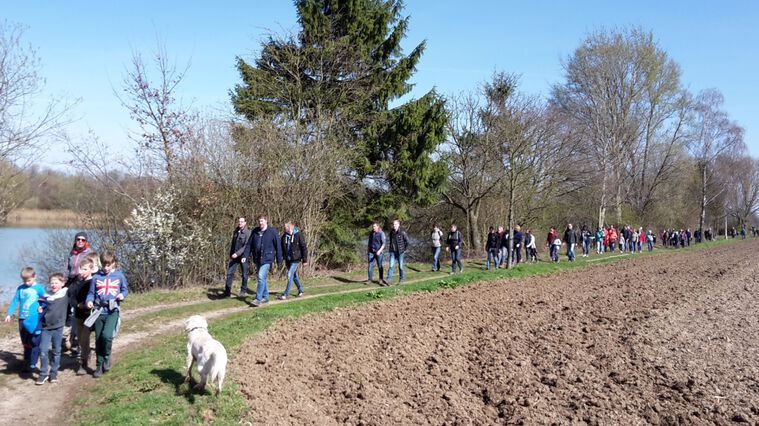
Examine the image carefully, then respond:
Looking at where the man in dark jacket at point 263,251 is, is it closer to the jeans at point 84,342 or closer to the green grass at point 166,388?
the green grass at point 166,388

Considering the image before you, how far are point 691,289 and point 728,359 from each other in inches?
336

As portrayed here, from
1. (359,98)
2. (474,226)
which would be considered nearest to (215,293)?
(359,98)

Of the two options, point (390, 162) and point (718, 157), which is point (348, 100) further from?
point (718, 157)

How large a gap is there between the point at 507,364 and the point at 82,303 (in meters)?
6.20

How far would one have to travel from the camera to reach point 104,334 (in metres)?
7.52

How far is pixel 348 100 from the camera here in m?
22.0

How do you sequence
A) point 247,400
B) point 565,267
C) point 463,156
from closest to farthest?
1. point 247,400
2. point 565,267
3. point 463,156

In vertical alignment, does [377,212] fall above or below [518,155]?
below

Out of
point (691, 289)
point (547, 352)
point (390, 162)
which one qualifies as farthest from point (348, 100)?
point (547, 352)

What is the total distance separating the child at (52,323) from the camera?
7.22 metres

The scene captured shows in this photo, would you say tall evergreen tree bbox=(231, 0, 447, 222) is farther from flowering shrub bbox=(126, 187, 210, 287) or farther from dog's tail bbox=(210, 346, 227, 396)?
dog's tail bbox=(210, 346, 227, 396)

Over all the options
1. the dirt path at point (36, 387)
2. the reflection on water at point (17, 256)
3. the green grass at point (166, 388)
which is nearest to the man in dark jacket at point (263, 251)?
the green grass at point (166, 388)

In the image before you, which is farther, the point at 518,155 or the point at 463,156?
the point at 463,156

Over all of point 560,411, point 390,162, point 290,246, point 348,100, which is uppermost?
point 348,100
